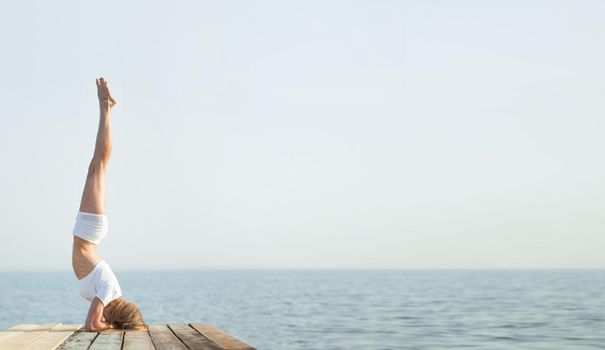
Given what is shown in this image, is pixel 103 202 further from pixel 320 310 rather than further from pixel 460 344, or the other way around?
pixel 320 310

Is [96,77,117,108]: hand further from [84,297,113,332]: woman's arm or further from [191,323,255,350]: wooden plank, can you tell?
[191,323,255,350]: wooden plank

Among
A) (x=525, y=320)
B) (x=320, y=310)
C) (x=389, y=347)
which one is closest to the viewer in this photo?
(x=389, y=347)

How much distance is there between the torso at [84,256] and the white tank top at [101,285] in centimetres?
5

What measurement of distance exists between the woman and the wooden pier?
226mm

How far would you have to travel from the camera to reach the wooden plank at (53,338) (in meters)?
6.75

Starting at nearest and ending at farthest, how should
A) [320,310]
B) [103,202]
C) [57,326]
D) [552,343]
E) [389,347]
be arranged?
[103,202], [57,326], [389,347], [552,343], [320,310]

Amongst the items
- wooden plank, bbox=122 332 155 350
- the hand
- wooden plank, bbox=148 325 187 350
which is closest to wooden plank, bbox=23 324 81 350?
wooden plank, bbox=122 332 155 350

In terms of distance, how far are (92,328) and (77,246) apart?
0.78 metres

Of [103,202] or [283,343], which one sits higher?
[103,202]

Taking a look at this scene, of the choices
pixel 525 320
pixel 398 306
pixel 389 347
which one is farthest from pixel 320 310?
pixel 389 347

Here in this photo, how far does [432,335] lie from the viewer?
76.0 feet

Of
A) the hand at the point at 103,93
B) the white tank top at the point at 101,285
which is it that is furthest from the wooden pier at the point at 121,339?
the hand at the point at 103,93

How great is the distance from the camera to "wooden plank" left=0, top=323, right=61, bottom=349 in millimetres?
6973

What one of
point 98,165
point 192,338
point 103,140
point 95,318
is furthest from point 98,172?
point 192,338
